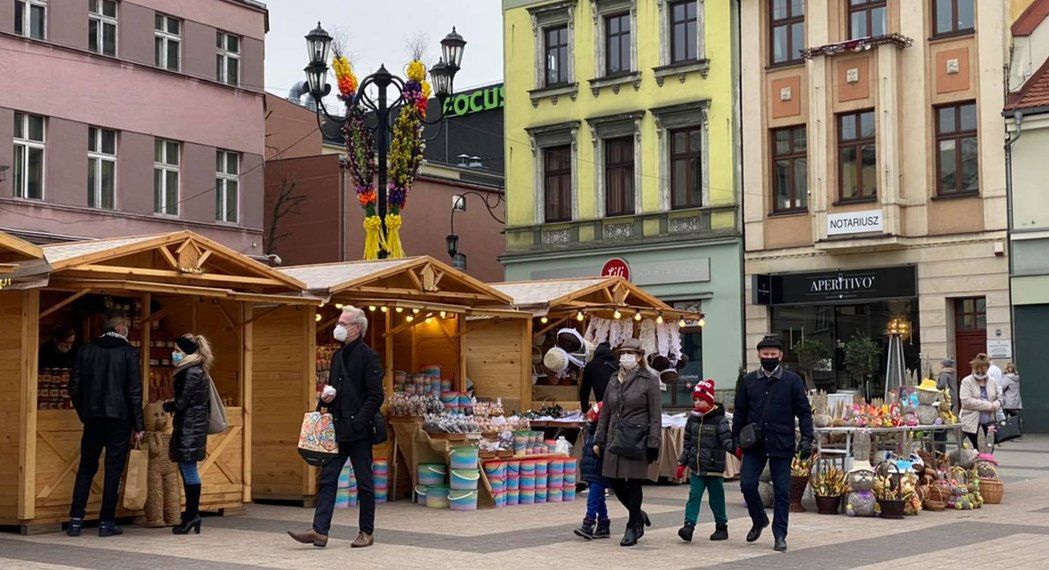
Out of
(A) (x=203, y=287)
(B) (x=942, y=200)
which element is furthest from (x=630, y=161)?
(A) (x=203, y=287)

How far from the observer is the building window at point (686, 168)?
35906 mm

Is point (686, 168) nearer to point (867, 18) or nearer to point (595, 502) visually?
point (867, 18)

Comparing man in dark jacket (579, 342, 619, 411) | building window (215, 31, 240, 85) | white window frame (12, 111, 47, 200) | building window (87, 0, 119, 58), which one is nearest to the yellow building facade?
building window (215, 31, 240, 85)

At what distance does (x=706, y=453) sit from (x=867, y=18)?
71.2 feet

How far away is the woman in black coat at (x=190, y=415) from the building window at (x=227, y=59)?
21570mm

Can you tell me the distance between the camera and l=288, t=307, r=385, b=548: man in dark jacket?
12.5m

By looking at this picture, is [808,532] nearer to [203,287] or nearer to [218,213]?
[203,287]

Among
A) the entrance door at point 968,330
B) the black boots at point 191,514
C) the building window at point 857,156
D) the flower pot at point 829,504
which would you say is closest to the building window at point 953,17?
the building window at point 857,156

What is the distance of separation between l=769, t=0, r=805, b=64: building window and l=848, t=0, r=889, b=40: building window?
1217 millimetres

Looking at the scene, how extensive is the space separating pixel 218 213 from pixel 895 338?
50.9ft

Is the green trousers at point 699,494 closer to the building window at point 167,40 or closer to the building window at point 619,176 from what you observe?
the building window at point 167,40

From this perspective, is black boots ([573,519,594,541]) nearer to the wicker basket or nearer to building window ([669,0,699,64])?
the wicker basket

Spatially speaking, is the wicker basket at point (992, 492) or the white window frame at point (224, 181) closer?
the wicker basket at point (992, 492)

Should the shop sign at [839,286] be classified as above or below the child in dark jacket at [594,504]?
above
